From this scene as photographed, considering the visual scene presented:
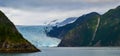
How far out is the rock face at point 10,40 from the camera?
173250mm

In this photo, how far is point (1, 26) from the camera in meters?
192

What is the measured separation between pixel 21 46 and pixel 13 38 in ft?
26.1

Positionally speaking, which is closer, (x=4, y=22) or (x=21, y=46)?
(x=21, y=46)

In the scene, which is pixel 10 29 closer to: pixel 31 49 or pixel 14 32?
pixel 14 32

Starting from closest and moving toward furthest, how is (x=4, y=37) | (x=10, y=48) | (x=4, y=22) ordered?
(x=10, y=48)
(x=4, y=37)
(x=4, y=22)

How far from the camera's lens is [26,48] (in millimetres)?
180875

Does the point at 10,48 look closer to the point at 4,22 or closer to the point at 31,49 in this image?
the point at 31,49

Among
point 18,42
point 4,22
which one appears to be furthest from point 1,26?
point 18,42

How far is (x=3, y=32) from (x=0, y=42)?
11.4 metres

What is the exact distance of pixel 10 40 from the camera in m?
180

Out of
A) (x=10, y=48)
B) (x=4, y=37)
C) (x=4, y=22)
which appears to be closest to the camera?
(x=10, y=48)

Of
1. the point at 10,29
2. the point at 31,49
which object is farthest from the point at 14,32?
the point at 31,49

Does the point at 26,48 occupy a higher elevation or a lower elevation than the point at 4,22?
lower

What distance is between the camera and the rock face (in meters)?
173
